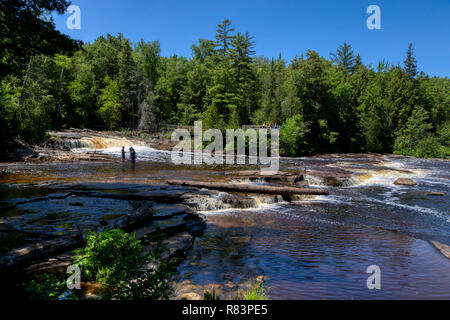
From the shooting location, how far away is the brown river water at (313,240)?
5.82 meters

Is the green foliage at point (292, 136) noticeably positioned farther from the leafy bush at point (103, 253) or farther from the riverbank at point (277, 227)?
the leafy bush at point (103, 253)

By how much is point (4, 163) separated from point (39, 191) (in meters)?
11.8

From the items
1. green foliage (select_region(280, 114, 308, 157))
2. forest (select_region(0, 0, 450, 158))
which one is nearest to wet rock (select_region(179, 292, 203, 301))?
forest (select_region(0, 0, 450, 158))

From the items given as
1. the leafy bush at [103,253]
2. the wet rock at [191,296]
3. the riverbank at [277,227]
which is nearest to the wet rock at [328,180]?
the riverbank at [277,227]

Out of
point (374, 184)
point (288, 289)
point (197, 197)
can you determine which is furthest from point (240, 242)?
point (374, 184)

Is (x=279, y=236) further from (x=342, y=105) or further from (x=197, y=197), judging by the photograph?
(x=342, y=105)

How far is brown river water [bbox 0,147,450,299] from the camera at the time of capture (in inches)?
229

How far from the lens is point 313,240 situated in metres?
8.62

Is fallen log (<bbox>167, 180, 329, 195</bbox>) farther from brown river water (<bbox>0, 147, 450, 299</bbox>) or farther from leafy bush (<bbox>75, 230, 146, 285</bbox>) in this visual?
leafy bush (<bbox>75, 230, 146, 285</bbox>)

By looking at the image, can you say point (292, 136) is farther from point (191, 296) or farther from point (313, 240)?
point (191, 296)

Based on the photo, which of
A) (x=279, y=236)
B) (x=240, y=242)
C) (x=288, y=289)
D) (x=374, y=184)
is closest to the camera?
(x=288, y=289)

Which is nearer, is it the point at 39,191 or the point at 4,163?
the point at 39,191

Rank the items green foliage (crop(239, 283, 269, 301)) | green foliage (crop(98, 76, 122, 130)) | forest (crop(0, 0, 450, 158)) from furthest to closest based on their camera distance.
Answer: green foliage (crop(98, 76, 122, 130)) < forest (crop(0, 0, 450, 158)) < green foliage (crop(239, 283, 269, 301))
